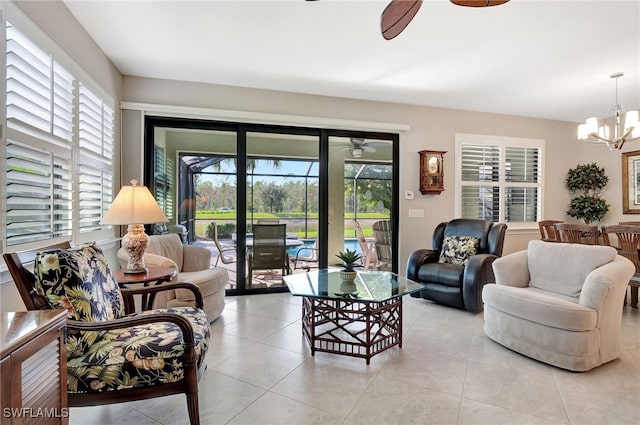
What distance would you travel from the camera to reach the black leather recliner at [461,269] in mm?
3270

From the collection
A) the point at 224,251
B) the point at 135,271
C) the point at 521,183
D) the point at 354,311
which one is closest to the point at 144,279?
the point at 135,271

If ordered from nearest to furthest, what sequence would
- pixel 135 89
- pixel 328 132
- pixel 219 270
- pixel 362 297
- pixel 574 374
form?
pixel 574 374 < pixel 362 297 < pixel 219 270 < pixel 135 89 < pixel 328 132

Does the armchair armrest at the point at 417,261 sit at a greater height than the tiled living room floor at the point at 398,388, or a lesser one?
greater

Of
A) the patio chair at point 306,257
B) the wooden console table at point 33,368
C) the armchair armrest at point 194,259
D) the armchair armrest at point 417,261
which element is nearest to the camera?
the wooden console table at point 33,368

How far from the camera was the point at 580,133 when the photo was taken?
383 cm

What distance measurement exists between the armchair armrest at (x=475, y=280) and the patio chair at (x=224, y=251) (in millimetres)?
2707

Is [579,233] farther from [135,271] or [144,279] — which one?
[135,271]

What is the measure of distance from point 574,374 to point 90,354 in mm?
2839

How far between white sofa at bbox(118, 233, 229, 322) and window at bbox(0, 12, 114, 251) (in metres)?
0.54

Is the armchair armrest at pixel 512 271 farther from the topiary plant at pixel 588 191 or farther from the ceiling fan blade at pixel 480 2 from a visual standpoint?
the topiary plant at pixel 588 191

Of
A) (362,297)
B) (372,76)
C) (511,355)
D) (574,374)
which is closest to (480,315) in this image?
(511,355)

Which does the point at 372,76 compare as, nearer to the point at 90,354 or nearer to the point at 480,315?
the point at 480,315

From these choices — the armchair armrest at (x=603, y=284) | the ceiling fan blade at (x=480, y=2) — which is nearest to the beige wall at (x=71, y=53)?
the ceiling fan blade at (x=480, y=2)

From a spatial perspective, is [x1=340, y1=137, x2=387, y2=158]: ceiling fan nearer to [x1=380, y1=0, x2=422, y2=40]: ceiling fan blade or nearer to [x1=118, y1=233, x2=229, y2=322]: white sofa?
[x1=118, y1=233, x2=229, y2=322]: white sofa
